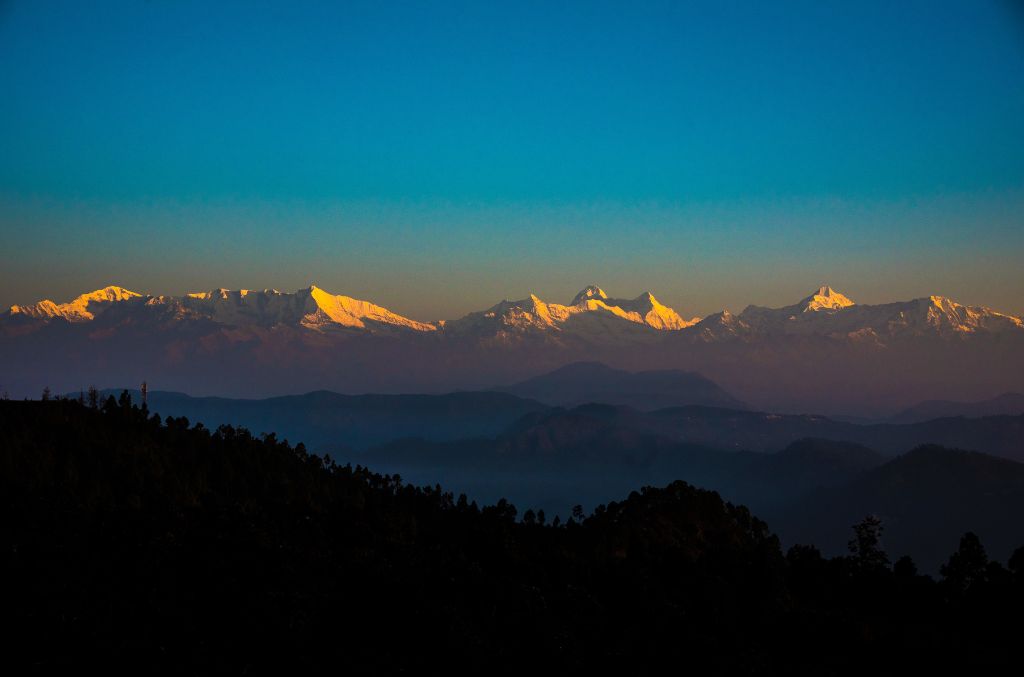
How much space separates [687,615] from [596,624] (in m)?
20.4

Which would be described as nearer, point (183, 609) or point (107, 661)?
point (107, 661)

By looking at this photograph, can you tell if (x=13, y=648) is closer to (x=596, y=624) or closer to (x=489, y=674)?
(x=489, y=674)

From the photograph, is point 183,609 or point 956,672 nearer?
point 956,672

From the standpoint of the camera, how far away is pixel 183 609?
180 m

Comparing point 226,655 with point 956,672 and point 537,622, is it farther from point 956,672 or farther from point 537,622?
point 956,672

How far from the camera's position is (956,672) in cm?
16038

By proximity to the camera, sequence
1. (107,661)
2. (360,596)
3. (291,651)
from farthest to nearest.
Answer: (360,596), (291,651), (107,661)

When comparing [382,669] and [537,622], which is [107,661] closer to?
[382,669]

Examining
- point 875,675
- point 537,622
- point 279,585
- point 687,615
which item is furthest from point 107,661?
point 875,675

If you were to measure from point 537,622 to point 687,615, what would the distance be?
3266 cm

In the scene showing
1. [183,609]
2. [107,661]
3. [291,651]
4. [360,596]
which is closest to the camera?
[107,661]

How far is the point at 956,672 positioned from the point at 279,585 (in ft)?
443

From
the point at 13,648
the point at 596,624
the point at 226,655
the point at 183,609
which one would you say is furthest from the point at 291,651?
the point at 596,624

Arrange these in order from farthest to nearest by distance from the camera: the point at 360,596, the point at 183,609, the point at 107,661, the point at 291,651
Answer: the point at 360,596
the point at 183,609
the point at 291,651
the point at 107,661
